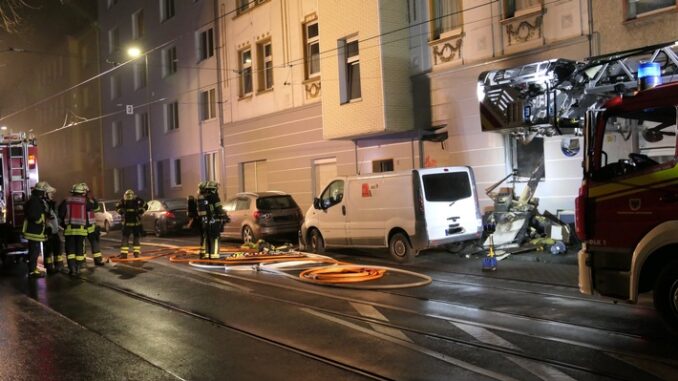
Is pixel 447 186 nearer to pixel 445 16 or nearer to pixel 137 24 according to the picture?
pixel 445 16

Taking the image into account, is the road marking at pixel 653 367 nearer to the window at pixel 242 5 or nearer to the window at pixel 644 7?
the window at pixel 644 7

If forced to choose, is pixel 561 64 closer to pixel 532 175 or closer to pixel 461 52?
pixel 532 175

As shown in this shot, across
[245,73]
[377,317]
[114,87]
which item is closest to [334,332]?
[377,317]

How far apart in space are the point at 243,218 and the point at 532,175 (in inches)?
308

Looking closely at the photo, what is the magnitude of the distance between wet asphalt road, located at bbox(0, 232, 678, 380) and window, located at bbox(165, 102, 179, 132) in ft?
64.1

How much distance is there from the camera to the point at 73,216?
1219 centimetres

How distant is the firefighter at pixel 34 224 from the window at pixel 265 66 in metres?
11.8

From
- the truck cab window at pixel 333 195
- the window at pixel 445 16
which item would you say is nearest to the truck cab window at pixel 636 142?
the truck cab window at pixel 333 195

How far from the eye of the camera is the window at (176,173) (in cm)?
2916

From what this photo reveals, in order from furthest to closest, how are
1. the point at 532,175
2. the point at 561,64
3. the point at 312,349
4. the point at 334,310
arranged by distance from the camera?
the point at 532,175 → the point at 561,64 → the point at 334,310 → the point at 312,349

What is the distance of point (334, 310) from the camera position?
7.79 meters

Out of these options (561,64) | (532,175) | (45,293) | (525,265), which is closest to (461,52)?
(532,175)

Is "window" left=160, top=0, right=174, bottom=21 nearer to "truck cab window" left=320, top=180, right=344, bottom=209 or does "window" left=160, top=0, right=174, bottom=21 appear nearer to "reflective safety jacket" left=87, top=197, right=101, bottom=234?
"reflective safety jacket" left=87, top=197, right=101, bottom=234

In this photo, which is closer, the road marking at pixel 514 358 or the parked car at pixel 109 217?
the road marking at pixel 514 358
